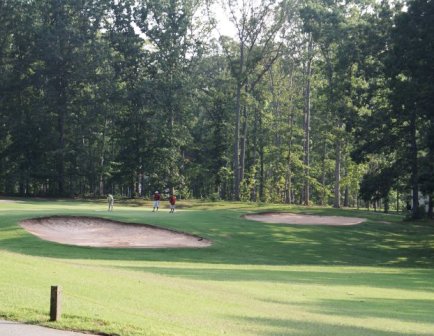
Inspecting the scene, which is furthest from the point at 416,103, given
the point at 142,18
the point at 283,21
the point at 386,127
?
the point at 142,18

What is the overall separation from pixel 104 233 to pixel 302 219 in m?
17.8

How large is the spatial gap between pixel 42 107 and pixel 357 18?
124 feet

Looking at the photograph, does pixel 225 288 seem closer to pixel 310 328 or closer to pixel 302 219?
pixel 310 328

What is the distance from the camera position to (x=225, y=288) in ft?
47.7

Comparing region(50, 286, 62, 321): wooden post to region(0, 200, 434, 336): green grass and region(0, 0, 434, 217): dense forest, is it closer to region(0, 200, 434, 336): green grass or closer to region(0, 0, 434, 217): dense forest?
region(0, 200, 434, 336): green grass

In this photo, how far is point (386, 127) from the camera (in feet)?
143

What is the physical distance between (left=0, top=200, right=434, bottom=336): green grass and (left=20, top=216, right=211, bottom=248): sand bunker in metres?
1.04

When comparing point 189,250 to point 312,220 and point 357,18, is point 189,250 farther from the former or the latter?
point 357,18

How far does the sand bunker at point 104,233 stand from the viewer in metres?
27.7

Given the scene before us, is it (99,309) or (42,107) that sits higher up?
(42,107)

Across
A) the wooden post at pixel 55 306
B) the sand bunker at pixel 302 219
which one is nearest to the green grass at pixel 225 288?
the wooden post at pixel 55 306

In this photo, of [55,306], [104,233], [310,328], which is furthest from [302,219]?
[55,306]

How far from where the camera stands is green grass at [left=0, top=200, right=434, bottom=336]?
9.56 meters

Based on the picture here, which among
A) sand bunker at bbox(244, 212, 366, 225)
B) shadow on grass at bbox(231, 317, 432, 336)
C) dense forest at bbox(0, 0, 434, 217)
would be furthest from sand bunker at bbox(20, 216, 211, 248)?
dense forest at bbox(0, 0, 434, 217)
